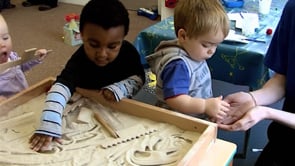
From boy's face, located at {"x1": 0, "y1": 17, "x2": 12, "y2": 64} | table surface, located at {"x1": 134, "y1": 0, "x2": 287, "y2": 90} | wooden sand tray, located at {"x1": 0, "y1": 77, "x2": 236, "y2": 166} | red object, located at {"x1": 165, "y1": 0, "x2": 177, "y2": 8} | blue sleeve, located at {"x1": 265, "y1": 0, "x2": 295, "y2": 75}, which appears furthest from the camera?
red object, located at {"x1": 165, "y1": 0, "x2": 177, "y2": 8}

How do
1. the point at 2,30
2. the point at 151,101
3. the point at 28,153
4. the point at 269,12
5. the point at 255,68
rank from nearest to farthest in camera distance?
the point at 28,153, the point at 2,30, the point at 255,68, the point at 269,12, the point at 151,101

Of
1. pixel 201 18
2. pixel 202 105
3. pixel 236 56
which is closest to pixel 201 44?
pixel 201 18

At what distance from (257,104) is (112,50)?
49 cm

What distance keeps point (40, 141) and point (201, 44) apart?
1.68ft

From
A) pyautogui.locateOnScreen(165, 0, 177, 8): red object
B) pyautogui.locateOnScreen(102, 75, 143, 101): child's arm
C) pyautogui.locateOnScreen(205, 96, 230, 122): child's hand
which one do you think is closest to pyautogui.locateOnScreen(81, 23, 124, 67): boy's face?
pyautogui.locateOnScreen(102, 75, 143, 101): child's arm

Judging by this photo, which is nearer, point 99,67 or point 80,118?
point 80,118

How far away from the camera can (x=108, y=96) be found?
1.10m

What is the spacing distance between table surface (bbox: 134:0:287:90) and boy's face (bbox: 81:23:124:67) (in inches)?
22.1

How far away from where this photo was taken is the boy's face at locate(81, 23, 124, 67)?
3.51 feet

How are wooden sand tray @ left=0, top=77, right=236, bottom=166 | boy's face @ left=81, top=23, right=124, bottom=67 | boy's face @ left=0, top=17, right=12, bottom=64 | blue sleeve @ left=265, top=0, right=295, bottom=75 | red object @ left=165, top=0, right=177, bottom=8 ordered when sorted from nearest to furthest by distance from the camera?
wooden sand tray @ left=0, top=77, right=236, bottom=166 < boy's face @ left=81, top=23, right=124, bottom=67 < blue sleeve @ left=265, top=0, right=295, bottom=75 < boy's face @ left=0, top=17, right=12, bottom=64 < red object @ left=165, top=0, right=177, bottom=8

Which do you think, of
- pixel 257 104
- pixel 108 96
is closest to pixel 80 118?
pixel 108 96

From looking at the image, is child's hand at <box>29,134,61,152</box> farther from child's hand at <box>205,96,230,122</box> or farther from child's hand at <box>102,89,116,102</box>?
child's hand at <box>205,96,230,122</box>

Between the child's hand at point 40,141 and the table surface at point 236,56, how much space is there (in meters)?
0.82

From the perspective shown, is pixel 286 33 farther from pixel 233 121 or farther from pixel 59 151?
pixel 59 151
